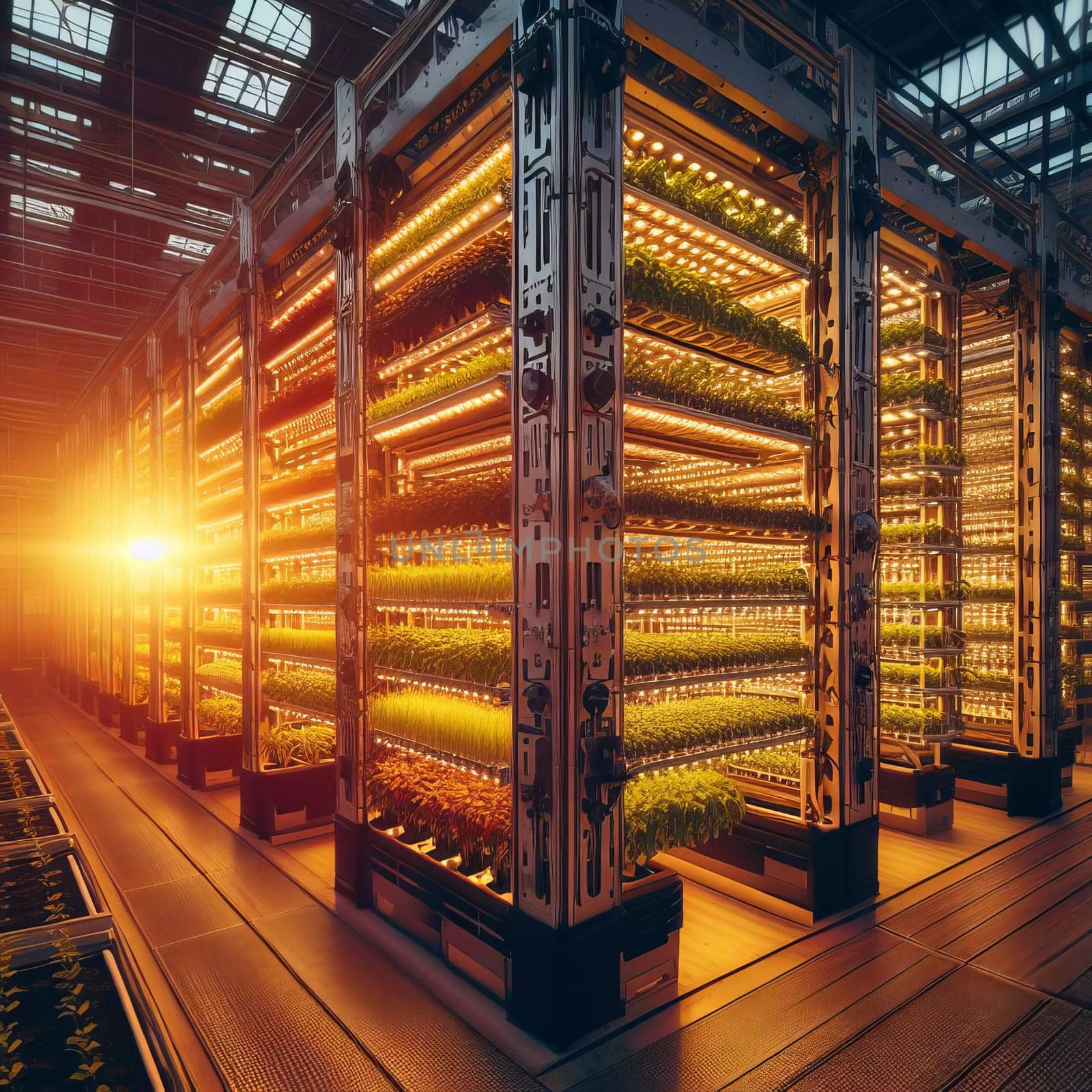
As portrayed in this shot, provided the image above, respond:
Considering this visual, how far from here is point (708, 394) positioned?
190 inches

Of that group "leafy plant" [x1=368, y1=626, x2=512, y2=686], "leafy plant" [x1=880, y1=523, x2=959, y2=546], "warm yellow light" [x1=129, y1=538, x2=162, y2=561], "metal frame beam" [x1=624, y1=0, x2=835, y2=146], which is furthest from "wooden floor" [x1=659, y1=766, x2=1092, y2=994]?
"warm yellow light" [x1=129, y1=538, x2=162, y2=561]

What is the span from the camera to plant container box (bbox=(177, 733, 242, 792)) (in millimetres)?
8555

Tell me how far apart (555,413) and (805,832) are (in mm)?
3604

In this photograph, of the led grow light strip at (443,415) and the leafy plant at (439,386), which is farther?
the leafy plant at (439,386)

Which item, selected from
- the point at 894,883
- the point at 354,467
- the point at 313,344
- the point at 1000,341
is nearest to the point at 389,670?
the point at 354,467

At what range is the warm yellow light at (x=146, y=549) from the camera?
9711mm

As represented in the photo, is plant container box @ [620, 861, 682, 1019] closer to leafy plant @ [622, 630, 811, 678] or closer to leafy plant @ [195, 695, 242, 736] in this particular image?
leafy plant @ [622, 630, 811, 678]

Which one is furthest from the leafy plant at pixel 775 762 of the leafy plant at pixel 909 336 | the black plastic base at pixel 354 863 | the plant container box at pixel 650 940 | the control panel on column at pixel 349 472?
the leafy plant at pixel 909 336

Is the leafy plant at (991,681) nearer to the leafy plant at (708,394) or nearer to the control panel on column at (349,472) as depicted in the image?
the leafy plant at (708,394)

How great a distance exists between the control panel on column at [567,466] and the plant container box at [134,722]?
9690 mm

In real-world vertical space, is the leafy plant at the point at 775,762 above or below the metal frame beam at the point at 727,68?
below

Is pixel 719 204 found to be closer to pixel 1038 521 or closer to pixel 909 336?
pixel 909 336

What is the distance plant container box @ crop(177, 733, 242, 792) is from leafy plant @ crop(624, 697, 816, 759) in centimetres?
572

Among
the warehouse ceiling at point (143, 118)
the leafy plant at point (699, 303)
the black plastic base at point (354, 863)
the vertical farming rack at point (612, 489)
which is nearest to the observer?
the vertical farming rack at point (612, 489)
